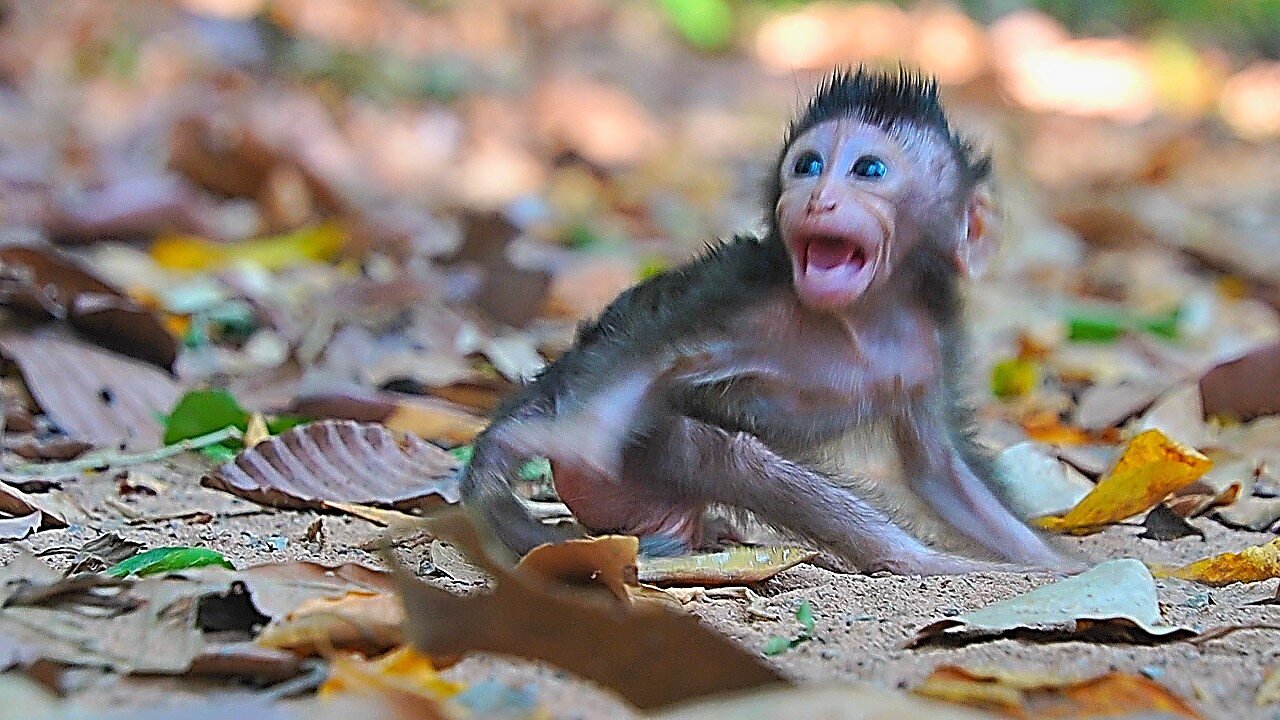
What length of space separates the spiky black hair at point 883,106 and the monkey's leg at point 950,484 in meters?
0.45

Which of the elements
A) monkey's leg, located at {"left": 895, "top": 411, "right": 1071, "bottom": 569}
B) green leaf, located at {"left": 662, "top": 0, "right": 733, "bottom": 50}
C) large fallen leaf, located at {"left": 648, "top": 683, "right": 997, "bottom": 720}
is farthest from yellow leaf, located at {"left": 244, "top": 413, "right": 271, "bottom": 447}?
green leaf, located at {"left": 662, "top": 0, "right": 733, "bottom": 50}

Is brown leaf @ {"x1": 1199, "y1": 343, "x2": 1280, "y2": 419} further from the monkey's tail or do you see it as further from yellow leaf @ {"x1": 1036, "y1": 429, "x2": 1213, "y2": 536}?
the monkey's tail

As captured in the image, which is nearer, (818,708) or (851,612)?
(818,708)

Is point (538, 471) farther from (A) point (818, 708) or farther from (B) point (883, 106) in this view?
(A) point (818, 708)

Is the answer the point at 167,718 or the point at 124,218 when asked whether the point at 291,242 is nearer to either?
the point at 124,218

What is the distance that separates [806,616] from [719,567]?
0.97 feet

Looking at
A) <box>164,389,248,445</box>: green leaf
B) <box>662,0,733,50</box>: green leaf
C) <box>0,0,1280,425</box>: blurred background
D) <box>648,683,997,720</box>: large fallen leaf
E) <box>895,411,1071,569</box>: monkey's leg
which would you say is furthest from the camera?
<box>662,0,733,50</box>: green leaf

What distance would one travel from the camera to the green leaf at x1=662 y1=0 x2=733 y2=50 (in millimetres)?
11852

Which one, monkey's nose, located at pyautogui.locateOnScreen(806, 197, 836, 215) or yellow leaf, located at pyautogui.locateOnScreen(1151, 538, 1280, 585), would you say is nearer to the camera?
yellow leaf, located at pyautogui.locateOnScreen(1151, 538, 1280, 585)

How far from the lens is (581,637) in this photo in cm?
151

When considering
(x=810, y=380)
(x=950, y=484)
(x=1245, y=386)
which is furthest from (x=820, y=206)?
(x=1245, y=386)

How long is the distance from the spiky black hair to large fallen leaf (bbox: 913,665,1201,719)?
124 cm

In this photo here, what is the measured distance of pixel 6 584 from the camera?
178cm

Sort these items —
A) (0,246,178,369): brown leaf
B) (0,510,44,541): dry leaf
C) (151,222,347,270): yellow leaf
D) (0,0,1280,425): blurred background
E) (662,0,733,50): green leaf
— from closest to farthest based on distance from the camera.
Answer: (0,510,44,541): dry leaf
(0,246,178,369): brown leaf
(0,0,1280,425): blurred background
(151,222,347,270): yellow leaf
(662,0,733,50): green leaf
